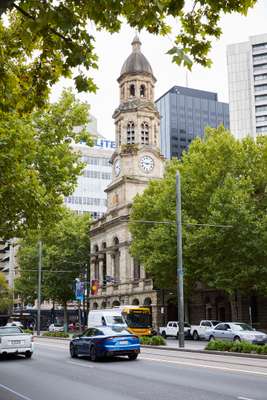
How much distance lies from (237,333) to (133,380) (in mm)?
17765

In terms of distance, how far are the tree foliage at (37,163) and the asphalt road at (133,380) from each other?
607 centimetres

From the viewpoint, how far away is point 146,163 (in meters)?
65.2

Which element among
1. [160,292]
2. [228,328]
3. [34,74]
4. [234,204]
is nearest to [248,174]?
[234,204]

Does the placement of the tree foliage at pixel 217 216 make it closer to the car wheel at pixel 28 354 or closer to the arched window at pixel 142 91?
the car wheel at pixel 28 354

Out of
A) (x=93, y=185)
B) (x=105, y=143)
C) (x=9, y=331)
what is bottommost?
(x=9, y=331)

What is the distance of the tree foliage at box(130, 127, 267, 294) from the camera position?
34531 millimetres

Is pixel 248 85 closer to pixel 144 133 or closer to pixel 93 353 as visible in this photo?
pixel 144 133

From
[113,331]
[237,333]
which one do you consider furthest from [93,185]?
[113,331]

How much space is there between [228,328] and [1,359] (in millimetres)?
14548

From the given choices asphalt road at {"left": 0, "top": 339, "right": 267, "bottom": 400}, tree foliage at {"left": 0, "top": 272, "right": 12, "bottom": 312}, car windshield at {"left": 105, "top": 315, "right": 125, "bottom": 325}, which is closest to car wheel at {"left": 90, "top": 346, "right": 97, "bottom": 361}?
asphalt road at {"left": 0, "top": 339, "right": 267, "bottom": 400}

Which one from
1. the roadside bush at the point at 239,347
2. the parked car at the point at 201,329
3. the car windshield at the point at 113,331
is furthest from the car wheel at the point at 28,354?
the parked car at the point at 201,329

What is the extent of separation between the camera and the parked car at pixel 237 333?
96.1 ft

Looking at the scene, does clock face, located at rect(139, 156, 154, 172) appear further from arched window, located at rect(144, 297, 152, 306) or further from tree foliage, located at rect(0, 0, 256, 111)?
tree foliage, located at rect(0, 0, 256, 111)

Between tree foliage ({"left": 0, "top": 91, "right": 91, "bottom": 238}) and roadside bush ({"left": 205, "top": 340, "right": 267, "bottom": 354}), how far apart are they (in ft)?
30.4
